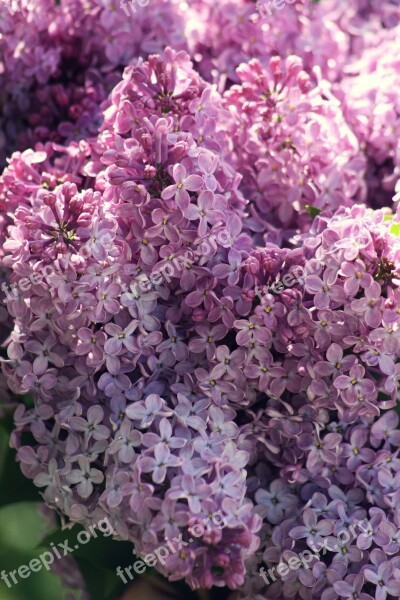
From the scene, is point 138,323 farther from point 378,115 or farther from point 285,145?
point 378,115

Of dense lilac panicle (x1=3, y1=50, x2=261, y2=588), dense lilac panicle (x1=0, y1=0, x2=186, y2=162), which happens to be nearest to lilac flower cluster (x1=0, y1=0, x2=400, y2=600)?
dense lilac panicle (x1=3, y1=50, x2=261, y2=588)

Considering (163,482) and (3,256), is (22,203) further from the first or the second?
(163,482)

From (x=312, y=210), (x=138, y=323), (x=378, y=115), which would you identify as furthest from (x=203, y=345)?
(x=378, y=115)

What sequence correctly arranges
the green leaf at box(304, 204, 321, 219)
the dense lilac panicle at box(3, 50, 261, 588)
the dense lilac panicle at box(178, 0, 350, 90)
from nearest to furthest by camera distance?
the dense lilac panicle at box(3, 50, 261, 588)
the green leaf at box(304, 204, 321, 219)
the dense lilac panicle at box(178, 0, 350, 90)

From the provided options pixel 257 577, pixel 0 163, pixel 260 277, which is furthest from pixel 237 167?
pixel 257 577

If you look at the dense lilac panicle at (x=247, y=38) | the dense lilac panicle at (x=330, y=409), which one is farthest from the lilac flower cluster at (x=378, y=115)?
the dense lilac panicle at (x=330, y=409)

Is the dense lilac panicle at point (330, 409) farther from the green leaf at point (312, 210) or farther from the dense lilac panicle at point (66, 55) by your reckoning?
the dense lilac panicle at point (66, 55)

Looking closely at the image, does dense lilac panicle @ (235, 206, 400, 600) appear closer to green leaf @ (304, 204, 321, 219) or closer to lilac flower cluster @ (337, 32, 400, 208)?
green leaf @ (304, 204, 321, 219)
